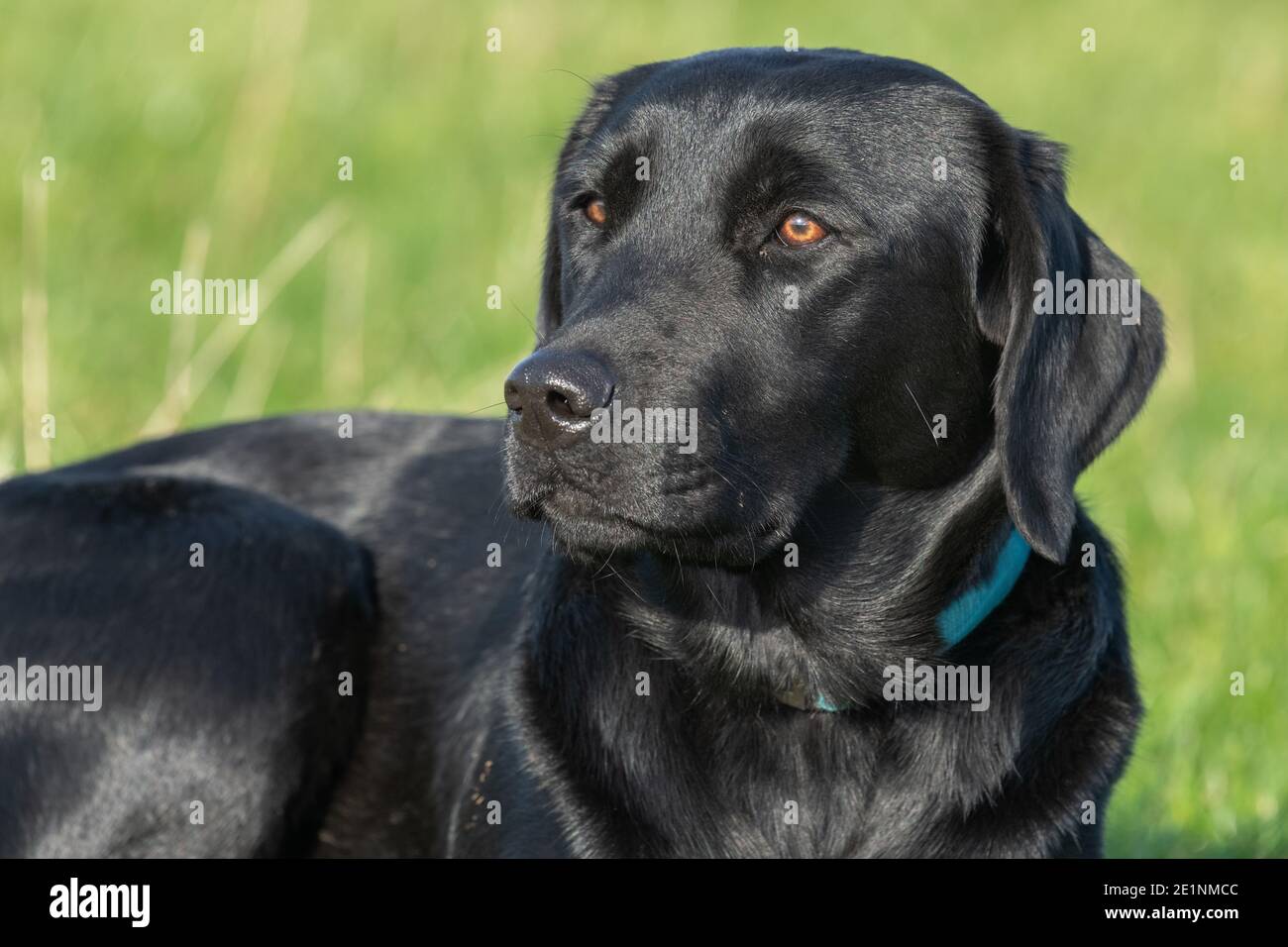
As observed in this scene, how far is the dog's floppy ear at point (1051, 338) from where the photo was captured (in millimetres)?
3465

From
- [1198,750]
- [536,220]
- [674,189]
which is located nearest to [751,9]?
[536,220]

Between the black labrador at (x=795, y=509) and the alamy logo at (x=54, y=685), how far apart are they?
31 mm

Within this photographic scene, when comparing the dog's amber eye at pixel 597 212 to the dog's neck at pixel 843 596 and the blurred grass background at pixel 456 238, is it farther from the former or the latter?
the blurred grass background at pixel 456 238

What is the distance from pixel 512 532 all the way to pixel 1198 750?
7.28ft

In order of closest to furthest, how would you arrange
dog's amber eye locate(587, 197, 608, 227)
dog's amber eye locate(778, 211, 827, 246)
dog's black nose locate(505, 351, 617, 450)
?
dog's black nose locate(505, 351, 617, 450) < dog's amber eye locate(778, 211, 827, 246) < dog's amber eye locate(587, 197, 608, 227)

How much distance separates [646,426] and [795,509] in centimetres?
42

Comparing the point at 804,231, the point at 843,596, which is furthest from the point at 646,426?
the point at 843,596

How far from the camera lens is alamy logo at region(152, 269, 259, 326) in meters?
7.70

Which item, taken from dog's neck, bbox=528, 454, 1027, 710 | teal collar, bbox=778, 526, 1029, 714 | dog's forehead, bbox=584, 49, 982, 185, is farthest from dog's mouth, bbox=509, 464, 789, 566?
dog's forehead, bbox=584, 49, 982, 185

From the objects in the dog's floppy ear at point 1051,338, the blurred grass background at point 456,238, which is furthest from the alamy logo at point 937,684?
the blurred grass background at point 456,238

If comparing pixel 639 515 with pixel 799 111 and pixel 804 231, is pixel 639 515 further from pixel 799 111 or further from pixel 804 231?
pixel 799 111

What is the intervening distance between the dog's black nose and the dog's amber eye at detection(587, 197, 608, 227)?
0.63 m
